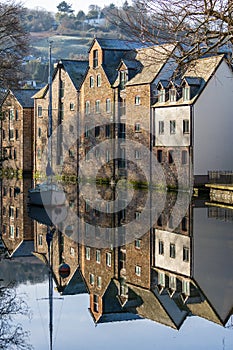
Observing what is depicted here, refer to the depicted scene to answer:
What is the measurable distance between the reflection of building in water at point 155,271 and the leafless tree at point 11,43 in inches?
608

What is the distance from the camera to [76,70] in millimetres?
68000

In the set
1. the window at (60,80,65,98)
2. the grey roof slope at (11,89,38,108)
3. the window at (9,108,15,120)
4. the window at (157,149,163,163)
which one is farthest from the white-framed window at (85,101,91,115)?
the window at (9,108,15,120)

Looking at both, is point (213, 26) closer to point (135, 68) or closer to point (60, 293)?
point (60, 293)

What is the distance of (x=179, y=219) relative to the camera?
33.1 meters

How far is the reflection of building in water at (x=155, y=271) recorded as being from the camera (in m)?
15.8

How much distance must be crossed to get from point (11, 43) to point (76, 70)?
2352 centimetres

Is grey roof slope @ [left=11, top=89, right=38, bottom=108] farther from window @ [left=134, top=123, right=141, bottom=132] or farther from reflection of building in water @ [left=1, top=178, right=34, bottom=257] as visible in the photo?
reflection of building in water @ [left=1, top=178, right=34, bottom=257]

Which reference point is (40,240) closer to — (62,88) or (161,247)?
(161,247)

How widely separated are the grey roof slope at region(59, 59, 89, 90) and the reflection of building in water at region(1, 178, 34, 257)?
59.8 feet

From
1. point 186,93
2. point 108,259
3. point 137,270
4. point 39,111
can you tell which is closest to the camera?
point 137,270

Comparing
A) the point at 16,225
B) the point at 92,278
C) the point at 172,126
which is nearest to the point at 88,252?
the point at 92,278

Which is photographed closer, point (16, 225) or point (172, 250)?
point (172, 250)

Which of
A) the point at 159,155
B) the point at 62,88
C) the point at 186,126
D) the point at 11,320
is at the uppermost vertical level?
the point at 62,88

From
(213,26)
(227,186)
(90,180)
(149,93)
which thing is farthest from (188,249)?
(90,180)
